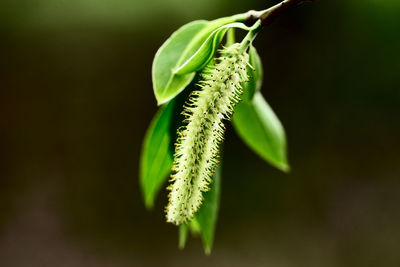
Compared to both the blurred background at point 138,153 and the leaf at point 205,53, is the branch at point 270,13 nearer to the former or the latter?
the leaf at point 205,53

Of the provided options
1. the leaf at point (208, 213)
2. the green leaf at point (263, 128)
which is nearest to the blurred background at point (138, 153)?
the green leaf at point (263, 128)

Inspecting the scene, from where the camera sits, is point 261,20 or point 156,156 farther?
point 156,156

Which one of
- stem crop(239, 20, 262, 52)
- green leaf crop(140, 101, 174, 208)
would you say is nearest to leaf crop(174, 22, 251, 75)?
stem crop(239, 20, 262, 52)

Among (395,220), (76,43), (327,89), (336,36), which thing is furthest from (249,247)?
(76,43)

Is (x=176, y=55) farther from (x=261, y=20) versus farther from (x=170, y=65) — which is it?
(x=261, y=20)

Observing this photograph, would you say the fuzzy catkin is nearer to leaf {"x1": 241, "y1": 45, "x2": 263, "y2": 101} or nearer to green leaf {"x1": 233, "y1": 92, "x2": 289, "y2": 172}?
leaf {"x1": 241, "y1": 45, "x2": 263, "y2": 101}

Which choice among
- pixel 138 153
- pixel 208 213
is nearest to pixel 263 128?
pixel 208 213
